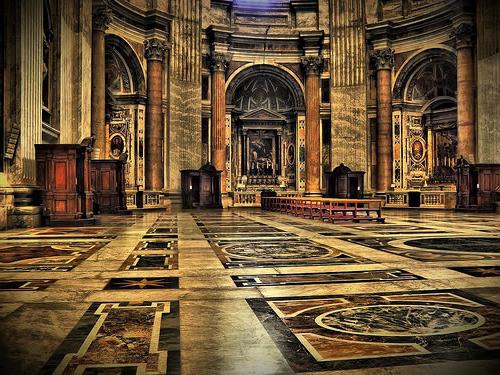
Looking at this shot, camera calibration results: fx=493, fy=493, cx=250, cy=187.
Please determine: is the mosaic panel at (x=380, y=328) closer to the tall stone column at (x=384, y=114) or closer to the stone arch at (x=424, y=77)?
the tall stone column at (x=384, y=114)

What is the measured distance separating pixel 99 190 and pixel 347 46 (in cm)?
1547

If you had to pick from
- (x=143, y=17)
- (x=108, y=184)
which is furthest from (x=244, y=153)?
(x=108, y=184)

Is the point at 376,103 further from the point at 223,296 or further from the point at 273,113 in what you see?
the point at 223,296

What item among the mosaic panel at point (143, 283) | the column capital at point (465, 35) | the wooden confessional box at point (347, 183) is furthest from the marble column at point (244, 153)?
the mosaic panel at point (143, 283)

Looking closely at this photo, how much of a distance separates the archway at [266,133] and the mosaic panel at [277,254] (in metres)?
20.2

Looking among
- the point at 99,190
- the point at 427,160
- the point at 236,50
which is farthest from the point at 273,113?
the point at 99,190

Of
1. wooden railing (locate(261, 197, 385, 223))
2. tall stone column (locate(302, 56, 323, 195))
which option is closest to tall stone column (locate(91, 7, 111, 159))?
wooden railing (locate(261, 197, 385, 223))

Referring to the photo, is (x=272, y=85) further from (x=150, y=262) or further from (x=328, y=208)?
(x=150, y=262)

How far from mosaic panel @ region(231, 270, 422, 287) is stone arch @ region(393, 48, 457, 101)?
21884mm

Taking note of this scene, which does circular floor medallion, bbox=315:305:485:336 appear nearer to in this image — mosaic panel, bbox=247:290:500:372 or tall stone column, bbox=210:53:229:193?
mosaic panel, bbox=247:290:500:372

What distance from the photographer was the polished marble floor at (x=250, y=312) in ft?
7.34

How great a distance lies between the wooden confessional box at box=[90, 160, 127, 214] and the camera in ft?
57.0

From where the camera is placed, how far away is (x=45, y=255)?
6035 millimetres

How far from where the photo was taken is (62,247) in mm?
6934
